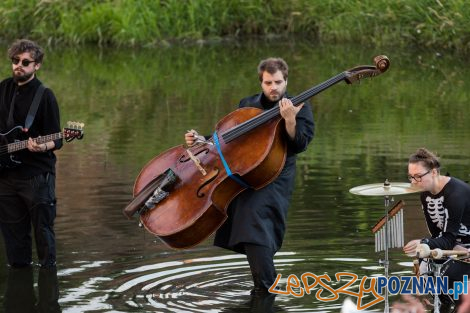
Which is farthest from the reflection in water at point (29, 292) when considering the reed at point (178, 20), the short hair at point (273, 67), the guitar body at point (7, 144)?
the reed at point (178, 20)

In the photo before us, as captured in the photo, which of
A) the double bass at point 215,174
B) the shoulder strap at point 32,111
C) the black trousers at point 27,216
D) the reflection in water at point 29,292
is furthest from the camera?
the black trousers at point 27,216

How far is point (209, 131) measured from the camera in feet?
59.2

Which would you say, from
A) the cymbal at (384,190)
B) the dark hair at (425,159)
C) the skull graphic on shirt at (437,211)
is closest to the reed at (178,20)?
the skull graphic on shirt at (437,211)

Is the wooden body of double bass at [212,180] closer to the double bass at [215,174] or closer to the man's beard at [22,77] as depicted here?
the double bass at [215,174]

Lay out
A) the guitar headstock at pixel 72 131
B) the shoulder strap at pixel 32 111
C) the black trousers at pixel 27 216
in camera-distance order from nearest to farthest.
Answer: the guitar headstock at pixel 72 131, the shoulder strap at pixel 32 111, the black trousers at pixel 27 216

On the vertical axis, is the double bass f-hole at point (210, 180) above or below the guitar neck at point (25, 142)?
below

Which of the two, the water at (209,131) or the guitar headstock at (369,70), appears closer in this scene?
the guitar headstock at (369,70)

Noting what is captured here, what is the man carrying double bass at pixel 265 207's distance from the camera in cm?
967

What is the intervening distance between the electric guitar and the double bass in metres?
0.90

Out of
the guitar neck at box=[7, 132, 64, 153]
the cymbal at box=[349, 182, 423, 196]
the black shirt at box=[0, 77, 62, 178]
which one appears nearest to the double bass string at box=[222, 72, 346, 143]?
the cymbal at box=[349, 182, 423, 196]

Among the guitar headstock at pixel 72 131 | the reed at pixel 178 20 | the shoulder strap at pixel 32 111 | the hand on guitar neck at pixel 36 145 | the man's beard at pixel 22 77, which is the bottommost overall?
the hand on guitar neck at pixel 36 145

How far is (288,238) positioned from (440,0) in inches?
604

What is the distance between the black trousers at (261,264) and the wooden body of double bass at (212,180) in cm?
35

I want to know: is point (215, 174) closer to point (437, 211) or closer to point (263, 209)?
point (263, 209)
